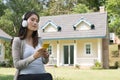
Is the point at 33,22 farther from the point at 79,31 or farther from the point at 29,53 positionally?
the point at 79,31

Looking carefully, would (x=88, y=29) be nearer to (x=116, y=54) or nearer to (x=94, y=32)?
(x=94, y=32)

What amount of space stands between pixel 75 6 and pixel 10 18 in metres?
10.8

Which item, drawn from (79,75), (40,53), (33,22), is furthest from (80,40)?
(40,53)

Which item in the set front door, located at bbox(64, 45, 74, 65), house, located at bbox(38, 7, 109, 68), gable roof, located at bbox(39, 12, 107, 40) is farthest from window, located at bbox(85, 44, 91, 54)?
front door, located at bbox(64, 45, 74, 65)

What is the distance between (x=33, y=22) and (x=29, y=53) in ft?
1.15

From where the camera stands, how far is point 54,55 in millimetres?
34219

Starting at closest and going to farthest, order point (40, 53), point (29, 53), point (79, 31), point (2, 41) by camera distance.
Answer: point (40, 53), point (29, 53), point (79, 31), point (2, 41)

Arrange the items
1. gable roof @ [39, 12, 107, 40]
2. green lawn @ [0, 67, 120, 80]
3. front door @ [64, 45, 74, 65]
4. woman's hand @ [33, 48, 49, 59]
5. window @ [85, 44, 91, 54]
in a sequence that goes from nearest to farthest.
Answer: woman's hand @ [33, 48, 49, 59] → green lawn @ [0, 67, 120, 80] → gable roof @ [39, 12, 107, 40] → window @ [85, 44, 91, 54] → front door @ [64, 45, 74, 65]

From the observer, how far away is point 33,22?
149 inches

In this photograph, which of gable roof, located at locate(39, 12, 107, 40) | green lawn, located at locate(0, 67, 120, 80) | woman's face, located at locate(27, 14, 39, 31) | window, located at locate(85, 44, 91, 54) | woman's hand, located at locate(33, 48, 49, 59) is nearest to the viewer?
woman's hand, located at locate(33, 48, 49, 59)

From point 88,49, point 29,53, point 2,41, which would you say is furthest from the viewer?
point 2,41

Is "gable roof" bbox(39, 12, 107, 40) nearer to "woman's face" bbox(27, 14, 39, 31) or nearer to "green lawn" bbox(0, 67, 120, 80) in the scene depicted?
"green lawn" bbox(0, 67, 120, 80)

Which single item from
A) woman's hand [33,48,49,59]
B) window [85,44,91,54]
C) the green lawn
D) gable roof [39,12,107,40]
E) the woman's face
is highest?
gable roof [39,12,107,40]

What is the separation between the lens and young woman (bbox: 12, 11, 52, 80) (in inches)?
142
